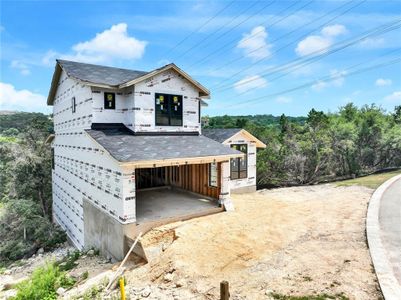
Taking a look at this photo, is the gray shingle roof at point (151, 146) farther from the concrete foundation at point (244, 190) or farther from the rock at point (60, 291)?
the concrete foundation at point (244, 190)

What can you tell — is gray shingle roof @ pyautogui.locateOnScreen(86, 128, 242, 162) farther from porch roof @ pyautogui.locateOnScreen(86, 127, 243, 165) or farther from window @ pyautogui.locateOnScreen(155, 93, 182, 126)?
window @ pyautogui.locateOnScreen(155, 93, 182, 126)

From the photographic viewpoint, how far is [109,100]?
42.8 ft

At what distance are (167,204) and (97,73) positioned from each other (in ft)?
25.9

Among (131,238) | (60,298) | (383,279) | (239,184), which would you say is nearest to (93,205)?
(131,238)

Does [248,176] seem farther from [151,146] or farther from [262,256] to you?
[262,256]

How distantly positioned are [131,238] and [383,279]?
7.46 metres

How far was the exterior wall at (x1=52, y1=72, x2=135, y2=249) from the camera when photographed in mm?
10086

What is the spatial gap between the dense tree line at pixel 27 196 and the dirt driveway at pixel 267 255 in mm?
11929

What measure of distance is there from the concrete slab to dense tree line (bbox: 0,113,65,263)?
771cm

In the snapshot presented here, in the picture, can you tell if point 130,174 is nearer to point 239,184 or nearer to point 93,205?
point 93,205

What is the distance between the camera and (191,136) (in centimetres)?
1396

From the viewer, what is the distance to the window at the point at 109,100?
13.0m

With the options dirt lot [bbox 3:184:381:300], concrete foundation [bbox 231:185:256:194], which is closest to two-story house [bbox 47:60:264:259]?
→ concrete foundation [bbox 231:185:256:194]

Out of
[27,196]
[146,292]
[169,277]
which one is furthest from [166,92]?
[27,196]
